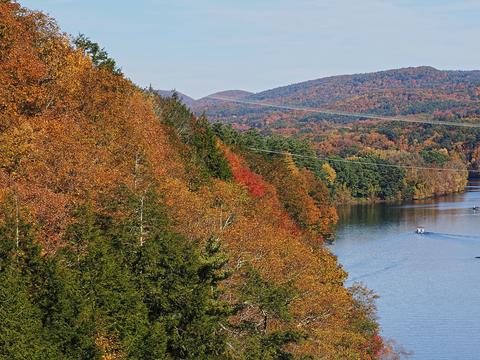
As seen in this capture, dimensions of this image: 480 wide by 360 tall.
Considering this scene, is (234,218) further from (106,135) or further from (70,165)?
(70,165)

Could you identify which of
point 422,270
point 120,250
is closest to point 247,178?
point 422,270

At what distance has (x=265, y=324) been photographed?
63.1 ft

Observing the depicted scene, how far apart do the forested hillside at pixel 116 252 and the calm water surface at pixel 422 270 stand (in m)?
5.26

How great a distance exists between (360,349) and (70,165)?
38.5 feet

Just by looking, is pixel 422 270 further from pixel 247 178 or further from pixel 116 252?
pixel 116 252

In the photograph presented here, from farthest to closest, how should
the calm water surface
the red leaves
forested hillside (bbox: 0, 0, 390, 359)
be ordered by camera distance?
the red leaves → the calm water surface → forested hillside (bbox: 0, 0, 390, 359)

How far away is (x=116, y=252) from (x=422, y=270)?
1311 inches

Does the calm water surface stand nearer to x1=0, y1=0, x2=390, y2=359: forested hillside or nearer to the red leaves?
x1=0, y1=0, x2=390, y2=359: forested hillside

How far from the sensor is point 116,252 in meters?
17.3

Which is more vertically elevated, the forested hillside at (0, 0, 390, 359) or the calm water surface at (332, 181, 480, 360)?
the forested hillside at (0, 0, 390, 359)

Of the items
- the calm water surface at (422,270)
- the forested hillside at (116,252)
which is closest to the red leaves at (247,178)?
the calm water surface at (422,270)

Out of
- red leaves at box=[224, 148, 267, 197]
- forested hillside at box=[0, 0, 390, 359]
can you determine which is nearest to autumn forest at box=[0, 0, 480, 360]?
forested hillside at box=[0, 0, 390, 359]

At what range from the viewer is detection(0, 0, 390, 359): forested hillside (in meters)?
14.5

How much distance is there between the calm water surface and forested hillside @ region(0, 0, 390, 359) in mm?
5262
